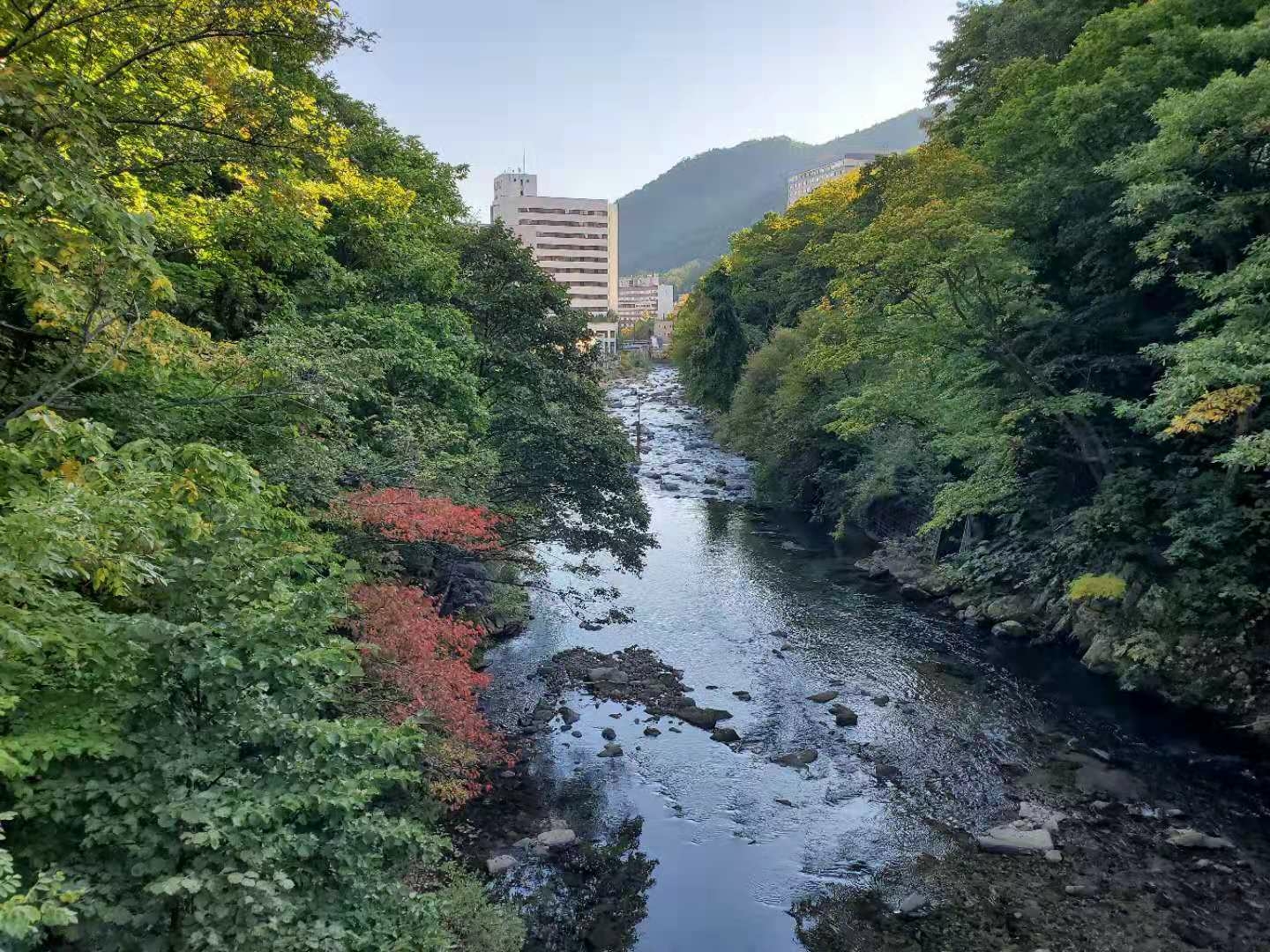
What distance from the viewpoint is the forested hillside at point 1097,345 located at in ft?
45.3

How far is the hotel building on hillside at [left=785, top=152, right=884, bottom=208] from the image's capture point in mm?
135250

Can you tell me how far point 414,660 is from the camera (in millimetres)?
10383

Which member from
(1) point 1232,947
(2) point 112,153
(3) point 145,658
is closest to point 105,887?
(3) point 145,658

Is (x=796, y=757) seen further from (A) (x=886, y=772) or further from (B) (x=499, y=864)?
(B) (x=499, y=864)

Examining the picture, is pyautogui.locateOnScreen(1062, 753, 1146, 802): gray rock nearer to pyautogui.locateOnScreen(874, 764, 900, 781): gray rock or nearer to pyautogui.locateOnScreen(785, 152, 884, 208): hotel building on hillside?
pyautogui.locateOnScreen(874, 764, 900, 781): gray rock

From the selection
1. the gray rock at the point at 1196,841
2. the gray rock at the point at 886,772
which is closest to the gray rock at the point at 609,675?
the gray rock at the point at 886,772

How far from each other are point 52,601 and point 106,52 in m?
5.73

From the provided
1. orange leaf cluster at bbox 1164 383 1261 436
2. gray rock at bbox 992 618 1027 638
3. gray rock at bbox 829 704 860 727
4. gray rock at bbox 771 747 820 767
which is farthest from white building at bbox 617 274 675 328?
orange leaf cluster at bbox 1164 383 1261 436

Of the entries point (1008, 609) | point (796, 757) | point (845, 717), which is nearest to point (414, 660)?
point (796, 757)

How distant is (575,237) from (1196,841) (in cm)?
11263

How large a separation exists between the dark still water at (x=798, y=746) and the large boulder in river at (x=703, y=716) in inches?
12.5

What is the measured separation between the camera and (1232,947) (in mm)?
9359

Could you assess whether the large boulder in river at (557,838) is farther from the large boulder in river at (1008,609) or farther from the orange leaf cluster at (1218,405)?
the large boulder in river at (1008,609)

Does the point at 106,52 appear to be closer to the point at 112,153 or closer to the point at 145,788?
the point at 112,153
